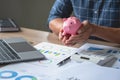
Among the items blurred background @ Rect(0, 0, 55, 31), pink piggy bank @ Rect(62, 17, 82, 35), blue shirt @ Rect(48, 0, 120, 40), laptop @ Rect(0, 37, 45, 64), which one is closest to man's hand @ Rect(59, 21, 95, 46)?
pink piggy bank @ Rect(62, 17, 82, 35)

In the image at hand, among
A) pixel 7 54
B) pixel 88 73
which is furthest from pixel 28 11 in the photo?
pixel 88 73

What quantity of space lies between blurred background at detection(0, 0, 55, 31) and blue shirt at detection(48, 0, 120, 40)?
2.75 ft

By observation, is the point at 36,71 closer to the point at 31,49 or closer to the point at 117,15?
the point at 31,49

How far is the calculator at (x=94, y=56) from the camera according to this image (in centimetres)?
93

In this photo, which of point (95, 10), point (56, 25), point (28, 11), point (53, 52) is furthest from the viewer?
point (28, 11)

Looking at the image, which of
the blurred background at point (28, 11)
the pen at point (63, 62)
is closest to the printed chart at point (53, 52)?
the pen at point (63, 62)

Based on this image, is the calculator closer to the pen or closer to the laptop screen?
the pen

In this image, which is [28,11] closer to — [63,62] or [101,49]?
[101,49]

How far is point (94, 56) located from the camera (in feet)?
3.22

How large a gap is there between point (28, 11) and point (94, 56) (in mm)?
1518

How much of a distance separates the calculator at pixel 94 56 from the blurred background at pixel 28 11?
1.38 metres

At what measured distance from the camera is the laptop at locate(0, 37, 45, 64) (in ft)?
2.99

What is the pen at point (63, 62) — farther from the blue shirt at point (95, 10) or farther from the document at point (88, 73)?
the blue shirt at point (95, 10)

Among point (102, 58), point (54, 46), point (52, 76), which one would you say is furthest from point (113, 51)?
point (52, 76)
